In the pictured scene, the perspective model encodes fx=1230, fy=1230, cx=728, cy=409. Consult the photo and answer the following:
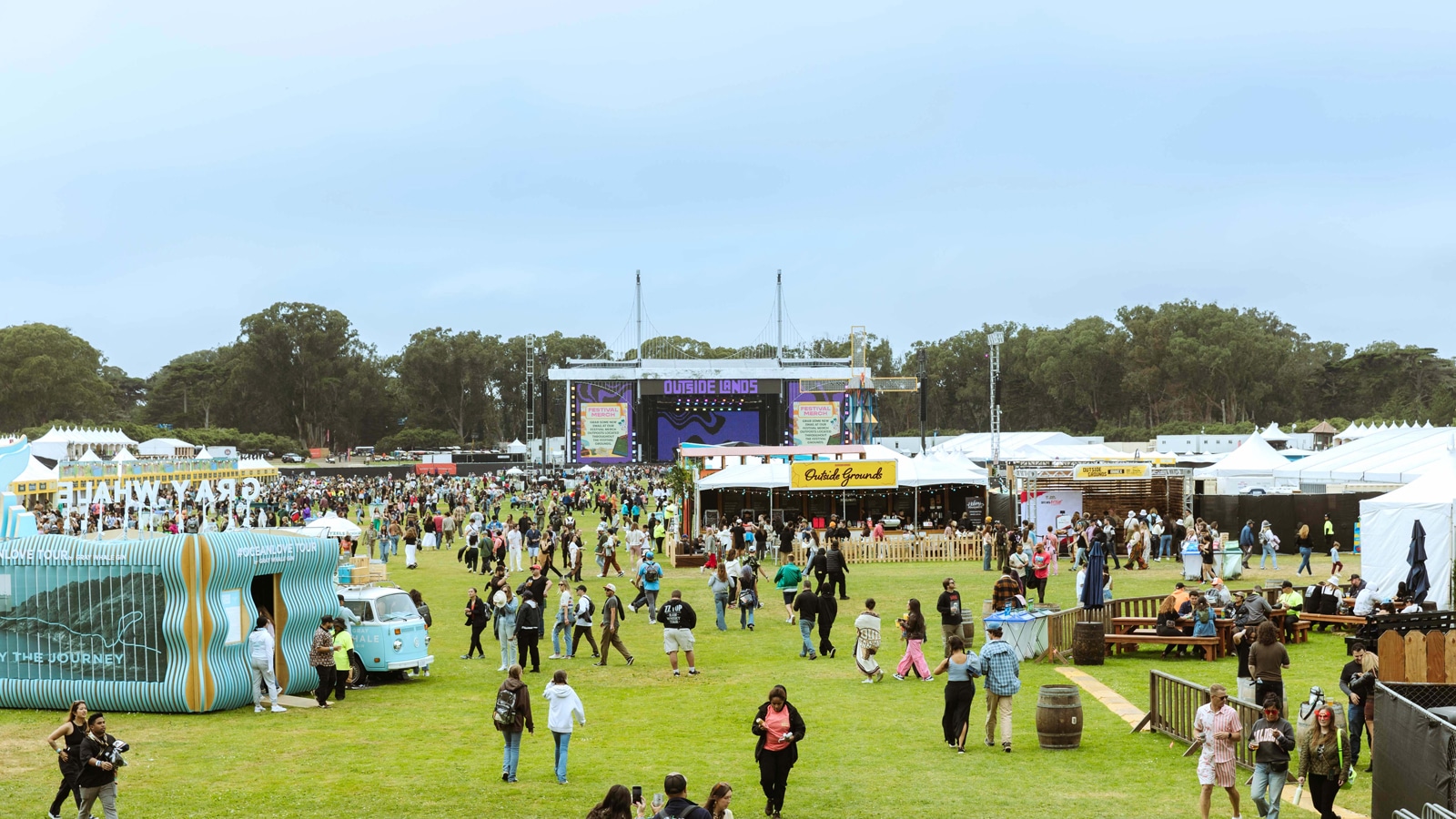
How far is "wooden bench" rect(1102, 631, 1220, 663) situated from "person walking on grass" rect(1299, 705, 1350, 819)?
711 centimetres

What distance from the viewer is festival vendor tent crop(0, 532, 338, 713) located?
13492 mm

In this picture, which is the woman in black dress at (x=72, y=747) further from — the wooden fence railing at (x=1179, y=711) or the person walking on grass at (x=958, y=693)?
the wooden fence railing at (x=1179, y=711)

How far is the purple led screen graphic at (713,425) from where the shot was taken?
3140 inches

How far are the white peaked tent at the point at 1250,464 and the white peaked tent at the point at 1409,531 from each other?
17318 mm

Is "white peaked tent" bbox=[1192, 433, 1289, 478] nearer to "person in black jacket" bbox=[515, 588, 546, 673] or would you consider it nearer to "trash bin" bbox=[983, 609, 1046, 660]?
"trash bin" bbox=[983, 609, 1046, 660]

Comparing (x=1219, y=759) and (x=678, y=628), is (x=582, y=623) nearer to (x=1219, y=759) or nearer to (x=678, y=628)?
(x=678, y=628)

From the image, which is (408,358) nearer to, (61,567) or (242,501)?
(242,501)

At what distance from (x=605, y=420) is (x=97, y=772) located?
70.9 metres

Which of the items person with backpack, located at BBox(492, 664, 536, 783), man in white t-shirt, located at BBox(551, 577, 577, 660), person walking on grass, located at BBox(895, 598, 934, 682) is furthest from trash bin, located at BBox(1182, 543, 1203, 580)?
person with backpack, located at BBox(492, 664, 536, 783)

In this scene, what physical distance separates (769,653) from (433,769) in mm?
7331

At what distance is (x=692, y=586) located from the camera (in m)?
26.4

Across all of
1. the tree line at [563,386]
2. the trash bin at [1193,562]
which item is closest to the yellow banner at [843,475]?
the trash bin at [1193,562]

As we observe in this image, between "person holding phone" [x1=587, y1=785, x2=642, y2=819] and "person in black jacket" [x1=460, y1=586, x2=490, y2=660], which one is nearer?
"person holding phone" [x1=587, y1=785, x2=642, y2=819]

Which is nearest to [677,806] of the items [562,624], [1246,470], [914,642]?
[914,642]
